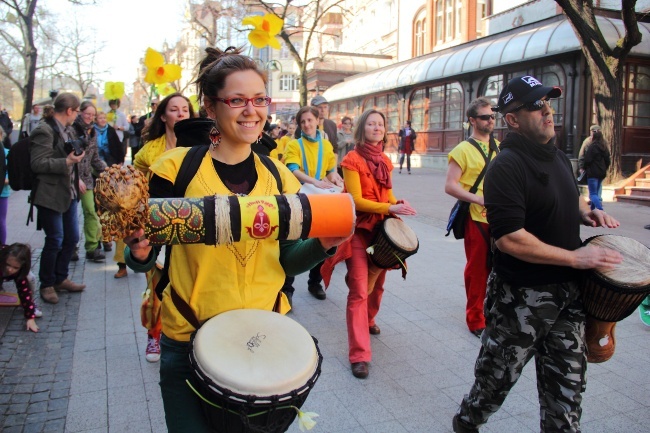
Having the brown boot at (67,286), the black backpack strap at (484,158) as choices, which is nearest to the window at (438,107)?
the black backpack strap at (484,158)

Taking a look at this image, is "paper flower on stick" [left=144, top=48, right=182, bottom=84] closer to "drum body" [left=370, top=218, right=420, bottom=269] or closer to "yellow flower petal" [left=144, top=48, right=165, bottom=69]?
"yellow flower petal" [left=144, top=48, right=165, bottom=69]

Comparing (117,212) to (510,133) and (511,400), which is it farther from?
(511,400)

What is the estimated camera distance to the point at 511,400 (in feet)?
12.2

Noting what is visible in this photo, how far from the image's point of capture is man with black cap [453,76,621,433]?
102 inches

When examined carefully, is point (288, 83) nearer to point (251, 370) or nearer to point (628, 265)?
point (628, 265)

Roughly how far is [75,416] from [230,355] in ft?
7.05

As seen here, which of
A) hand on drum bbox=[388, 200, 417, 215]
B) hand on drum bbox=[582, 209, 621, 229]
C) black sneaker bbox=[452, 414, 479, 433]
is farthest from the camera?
hand on drum bbox=[388, 200, 417, 215]

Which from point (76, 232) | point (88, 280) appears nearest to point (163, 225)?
point (76, 232)

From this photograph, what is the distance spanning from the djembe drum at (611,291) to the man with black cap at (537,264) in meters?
0.06

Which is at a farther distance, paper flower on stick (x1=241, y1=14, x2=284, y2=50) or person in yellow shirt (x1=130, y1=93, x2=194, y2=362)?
person in yellow shirt (x1=130, y1=93, x2=194, y2=362)

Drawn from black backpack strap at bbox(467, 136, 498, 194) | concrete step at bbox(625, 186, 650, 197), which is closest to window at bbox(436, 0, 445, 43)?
concrete step at bbox(625, 186, 650, 197)

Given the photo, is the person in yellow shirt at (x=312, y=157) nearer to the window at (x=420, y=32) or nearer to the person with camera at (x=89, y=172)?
the person with camera at (x=89, y=172)

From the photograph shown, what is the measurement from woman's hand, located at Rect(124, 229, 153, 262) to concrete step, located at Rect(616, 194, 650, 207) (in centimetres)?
1390

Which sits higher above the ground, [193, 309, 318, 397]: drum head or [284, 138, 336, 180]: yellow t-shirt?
[284, 138, 336, 180]: yellow t-shirt
